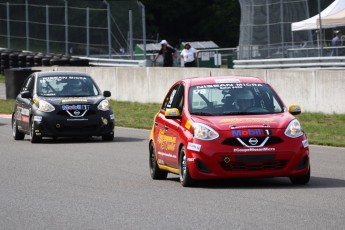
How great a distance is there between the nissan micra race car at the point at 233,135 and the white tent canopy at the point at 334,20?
1854 cm

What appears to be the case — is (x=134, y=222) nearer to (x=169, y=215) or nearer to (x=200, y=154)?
(x=169, y=215)

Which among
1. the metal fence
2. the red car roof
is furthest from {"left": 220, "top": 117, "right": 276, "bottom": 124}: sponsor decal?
the metal fence

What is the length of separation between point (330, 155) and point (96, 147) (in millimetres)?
5018

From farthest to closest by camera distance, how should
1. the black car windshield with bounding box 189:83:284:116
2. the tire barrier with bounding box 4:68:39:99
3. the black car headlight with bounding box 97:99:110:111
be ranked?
the tire barrier with bounding box 4:68:39:99 < the black car headlight with bounding box 97:99:110:111 < the black car windshield with bounding box 189:83:284:116

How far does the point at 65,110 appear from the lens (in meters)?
22.1

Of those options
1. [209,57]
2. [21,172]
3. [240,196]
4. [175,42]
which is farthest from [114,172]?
[175,42]

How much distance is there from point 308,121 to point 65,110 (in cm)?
622

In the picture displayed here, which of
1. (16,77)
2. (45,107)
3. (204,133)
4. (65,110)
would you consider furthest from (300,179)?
(16,77)

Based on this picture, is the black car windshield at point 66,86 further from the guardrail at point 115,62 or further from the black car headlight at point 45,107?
the guardrail at point 115,62

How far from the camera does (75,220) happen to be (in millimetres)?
10047

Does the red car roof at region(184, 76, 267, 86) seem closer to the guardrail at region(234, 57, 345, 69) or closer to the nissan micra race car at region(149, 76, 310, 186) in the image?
the nissan micra race car at region(149, 76, 310, 186)

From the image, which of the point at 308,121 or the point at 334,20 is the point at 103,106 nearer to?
the point at 308,121

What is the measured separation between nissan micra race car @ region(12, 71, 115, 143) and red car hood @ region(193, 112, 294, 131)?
913 cm

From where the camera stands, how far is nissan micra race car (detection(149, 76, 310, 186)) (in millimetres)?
12547
